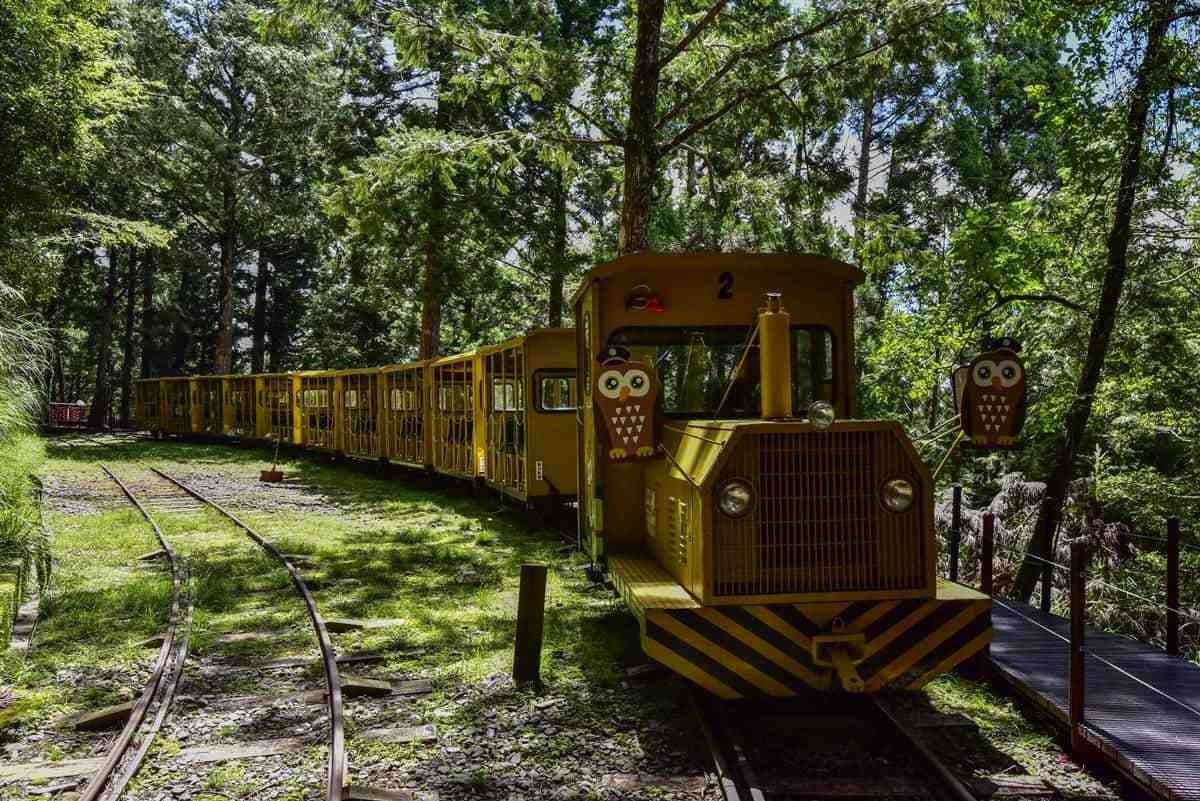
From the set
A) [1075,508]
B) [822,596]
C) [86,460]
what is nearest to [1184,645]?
[1075,508]

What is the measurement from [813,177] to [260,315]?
38999 millimetres

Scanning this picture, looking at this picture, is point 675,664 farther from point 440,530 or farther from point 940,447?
point 940,447

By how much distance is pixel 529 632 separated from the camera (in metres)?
6.30

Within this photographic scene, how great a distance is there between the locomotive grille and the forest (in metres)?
1.24

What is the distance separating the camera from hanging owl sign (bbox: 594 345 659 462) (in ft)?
18.3

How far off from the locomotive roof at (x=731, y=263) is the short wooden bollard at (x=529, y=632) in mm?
2248

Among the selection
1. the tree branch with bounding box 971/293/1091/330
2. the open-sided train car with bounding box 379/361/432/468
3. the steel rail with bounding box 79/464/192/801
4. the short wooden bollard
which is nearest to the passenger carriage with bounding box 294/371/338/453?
the open-sided train car with bounding box 379/361/432/468

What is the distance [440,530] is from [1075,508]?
855 centimetres

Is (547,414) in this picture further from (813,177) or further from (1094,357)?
(1094,357)

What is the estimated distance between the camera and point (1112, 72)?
31.4 ft

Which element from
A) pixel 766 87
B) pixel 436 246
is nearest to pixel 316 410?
pixel 436 246

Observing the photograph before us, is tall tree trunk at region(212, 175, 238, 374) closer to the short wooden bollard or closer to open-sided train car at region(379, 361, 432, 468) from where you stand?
open-sided train car at region(379, 361, 432, 468)

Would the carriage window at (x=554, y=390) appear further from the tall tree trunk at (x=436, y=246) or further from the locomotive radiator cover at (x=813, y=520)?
the tall tree trunk at (x=436, y=246)

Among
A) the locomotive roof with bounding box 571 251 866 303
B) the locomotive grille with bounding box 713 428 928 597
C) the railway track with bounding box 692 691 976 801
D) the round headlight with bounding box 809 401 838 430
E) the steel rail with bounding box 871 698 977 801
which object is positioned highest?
the locomotive roof with bounding box 571 251 866 303
